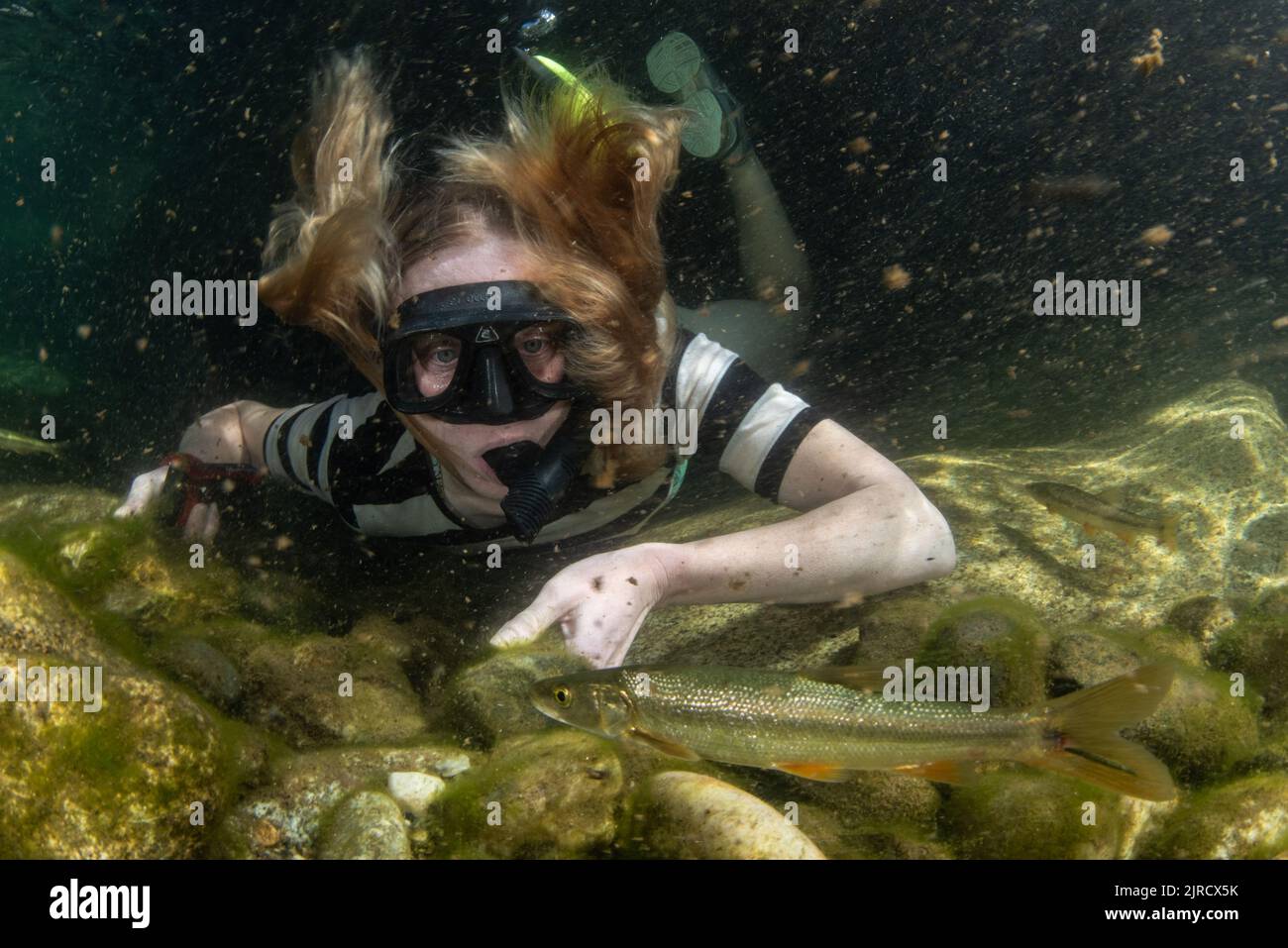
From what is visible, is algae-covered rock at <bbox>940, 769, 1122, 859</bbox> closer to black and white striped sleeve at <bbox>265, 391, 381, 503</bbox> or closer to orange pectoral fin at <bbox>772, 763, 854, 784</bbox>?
orange pectoral fin at <bbox>772, 763, 854, 784</bbox>

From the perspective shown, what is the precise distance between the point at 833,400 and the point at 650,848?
351 inches

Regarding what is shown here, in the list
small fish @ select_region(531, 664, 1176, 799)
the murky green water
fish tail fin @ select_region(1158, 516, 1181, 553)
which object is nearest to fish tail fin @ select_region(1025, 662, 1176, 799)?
small fish @ select_region(531, 664, 1176, 799)

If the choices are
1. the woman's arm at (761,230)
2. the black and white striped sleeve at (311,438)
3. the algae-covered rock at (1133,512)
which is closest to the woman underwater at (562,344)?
the algae-covered rock at (1133,512)

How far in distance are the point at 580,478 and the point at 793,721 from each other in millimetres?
2115

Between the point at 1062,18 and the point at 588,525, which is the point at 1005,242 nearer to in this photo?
the point at 1062,18

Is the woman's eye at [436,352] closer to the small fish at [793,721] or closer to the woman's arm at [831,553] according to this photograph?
the woman's arm at [831,553]

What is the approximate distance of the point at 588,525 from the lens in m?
4.78

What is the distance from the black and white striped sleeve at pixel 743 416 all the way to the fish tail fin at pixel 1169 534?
2554 millimetres

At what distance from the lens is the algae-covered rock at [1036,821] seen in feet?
7.47

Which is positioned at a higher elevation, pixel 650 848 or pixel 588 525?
pixel 588 525

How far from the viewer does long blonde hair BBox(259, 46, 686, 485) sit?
3586mm

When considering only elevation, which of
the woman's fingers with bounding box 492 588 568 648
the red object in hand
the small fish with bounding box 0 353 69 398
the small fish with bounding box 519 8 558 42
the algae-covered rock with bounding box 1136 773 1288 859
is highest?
the small fish with bounding box 519 8 558 42

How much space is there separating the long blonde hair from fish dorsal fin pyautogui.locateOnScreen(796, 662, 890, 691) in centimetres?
178
